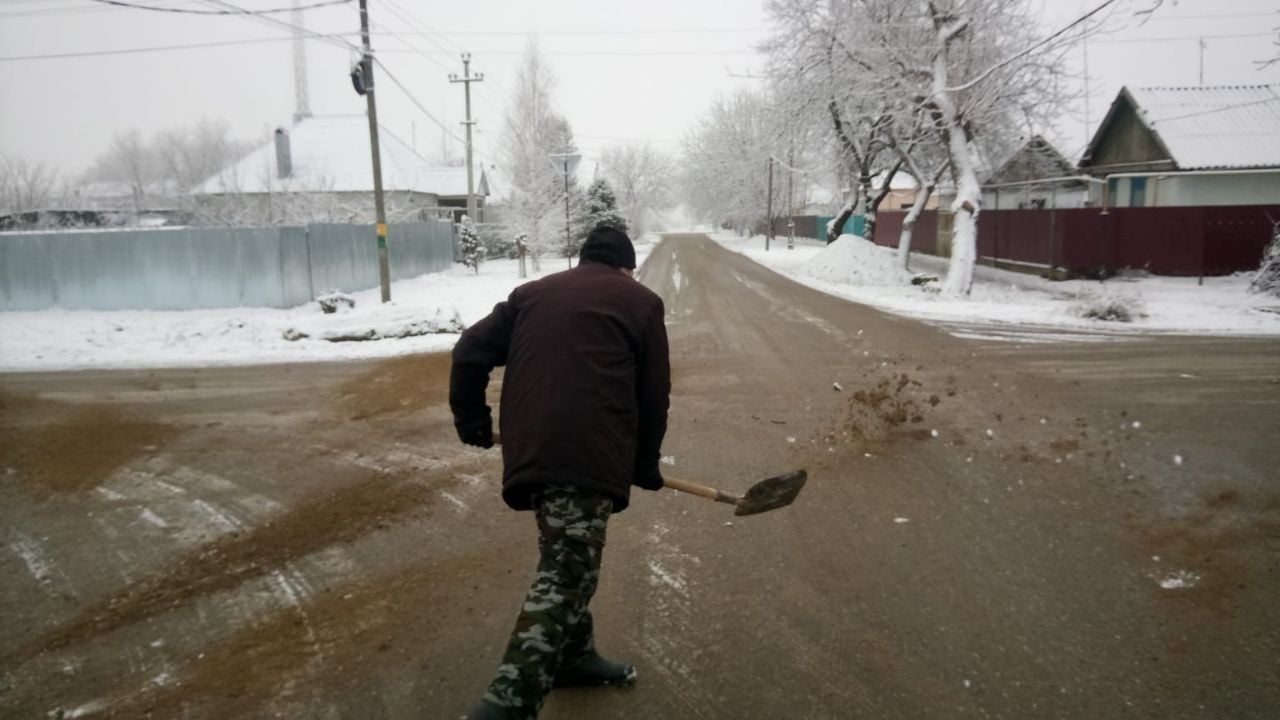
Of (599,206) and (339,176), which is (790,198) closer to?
(599,206)

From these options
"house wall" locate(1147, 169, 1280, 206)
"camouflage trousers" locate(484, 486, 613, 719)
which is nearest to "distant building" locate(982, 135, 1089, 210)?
"house wall" locate(1147, 169, 1280, 206)

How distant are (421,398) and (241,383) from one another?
110 inches

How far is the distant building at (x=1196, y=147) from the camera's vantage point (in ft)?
78.5

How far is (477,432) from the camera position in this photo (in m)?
3.06

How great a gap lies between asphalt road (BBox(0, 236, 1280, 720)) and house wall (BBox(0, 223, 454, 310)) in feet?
31.5

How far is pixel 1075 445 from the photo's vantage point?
6387mm

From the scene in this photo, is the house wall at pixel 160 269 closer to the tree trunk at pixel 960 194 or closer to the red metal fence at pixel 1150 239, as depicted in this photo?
the tree trunk at pixel 960 194

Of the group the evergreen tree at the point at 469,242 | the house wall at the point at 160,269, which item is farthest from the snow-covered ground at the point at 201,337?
the evergreen tree at the point at 469,242

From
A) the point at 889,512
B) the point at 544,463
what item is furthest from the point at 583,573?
the point at 889,512

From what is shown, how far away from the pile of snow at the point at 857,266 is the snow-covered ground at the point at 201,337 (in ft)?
39.0

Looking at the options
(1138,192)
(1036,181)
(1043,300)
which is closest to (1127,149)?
(1138,192)

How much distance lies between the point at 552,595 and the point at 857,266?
74.9ft

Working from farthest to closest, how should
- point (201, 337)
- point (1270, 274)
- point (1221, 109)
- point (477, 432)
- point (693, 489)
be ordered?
1. point (1221, 109)
2. point (1270, 274)
3. point (201, 337)
4. point (693, 489)
5. point (477, 432)

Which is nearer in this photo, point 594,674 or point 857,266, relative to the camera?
point 594,674
